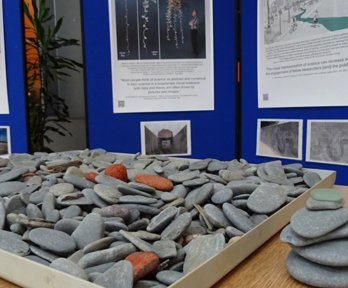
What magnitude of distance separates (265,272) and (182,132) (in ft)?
3.76

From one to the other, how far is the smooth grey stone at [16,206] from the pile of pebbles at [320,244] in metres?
0.45

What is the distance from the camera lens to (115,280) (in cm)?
43

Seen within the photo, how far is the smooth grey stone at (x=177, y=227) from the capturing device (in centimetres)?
57

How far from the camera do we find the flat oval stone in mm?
515

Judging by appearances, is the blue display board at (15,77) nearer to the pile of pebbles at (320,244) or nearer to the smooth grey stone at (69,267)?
the smooth grey stone at (69,267)

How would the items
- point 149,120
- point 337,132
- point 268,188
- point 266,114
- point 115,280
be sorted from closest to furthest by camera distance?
point 115,280, point 268,188, point 337,132, point 266,114, point 149,120

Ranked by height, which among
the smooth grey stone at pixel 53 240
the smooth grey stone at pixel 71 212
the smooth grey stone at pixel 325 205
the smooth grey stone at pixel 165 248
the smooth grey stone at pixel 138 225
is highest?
the smooth grey stone at pixel 325 205

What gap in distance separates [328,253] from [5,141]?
159cm

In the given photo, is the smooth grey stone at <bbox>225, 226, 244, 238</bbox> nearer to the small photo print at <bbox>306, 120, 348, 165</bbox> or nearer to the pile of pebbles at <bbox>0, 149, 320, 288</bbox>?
the pile of pebbles at <bbox>0, 149, 320, 288</bbox>

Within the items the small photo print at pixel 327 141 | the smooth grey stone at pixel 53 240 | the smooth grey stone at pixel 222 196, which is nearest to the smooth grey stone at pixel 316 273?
the smooth grey stone at pixel 222 196

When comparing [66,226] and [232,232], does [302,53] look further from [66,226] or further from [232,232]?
[66,226]

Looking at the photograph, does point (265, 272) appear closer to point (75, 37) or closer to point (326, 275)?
point (326, 275)

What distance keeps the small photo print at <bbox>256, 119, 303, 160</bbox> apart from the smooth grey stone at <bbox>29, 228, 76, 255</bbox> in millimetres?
1102

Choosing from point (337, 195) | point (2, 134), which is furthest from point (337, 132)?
point (2, 134)
